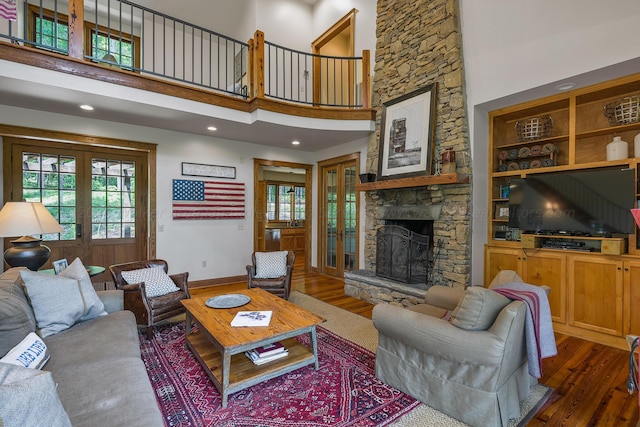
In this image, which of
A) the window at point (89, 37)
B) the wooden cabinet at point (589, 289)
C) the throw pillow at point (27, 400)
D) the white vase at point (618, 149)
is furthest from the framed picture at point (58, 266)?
the white vase at point (618, 149)

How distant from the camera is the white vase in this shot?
10.0ft

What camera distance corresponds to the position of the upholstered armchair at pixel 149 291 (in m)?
3.13

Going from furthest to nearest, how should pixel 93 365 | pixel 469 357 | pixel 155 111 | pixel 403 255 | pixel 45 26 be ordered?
pixel 45 26 < pixel 403 255 < pixel 155 111 < pixel 469 357 < pixel 93 365

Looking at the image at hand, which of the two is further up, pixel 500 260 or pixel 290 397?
pixel 500 260

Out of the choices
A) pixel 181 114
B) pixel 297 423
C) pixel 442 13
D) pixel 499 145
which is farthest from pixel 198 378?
pixel 442 13

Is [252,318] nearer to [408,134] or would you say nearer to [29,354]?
[29,354]

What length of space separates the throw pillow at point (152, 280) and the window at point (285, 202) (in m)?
5.86

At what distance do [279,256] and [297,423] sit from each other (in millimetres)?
2683

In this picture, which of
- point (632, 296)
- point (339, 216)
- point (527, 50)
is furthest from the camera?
point (339, 216)

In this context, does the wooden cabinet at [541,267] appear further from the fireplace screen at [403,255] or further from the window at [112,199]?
the window at [112,199]

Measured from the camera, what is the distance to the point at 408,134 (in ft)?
14.0

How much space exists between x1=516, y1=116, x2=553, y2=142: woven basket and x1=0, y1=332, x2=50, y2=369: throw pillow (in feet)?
16.1

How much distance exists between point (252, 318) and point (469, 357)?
5.13ft

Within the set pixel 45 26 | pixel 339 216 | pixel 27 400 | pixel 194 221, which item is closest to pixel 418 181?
pixel 339 216
